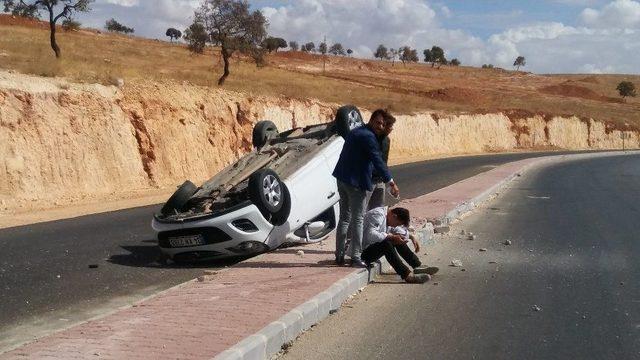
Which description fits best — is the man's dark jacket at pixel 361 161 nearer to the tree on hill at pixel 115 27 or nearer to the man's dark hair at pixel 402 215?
the man's dark hair at pixel 402 215

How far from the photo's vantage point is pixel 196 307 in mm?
6586

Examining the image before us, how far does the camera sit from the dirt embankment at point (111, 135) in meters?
20.4

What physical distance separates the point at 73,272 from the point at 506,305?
17.0ft

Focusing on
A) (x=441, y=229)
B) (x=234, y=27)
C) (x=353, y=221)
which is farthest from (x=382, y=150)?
(x=234, y=27)

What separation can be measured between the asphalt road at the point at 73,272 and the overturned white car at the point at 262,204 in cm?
48

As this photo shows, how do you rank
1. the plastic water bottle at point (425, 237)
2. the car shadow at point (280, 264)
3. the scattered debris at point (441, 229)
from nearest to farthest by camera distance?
the car shadow at point (280, 264) < the plastic water bottle at point (425, 237) < the scattered debris at point (441, 229)

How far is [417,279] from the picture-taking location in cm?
815

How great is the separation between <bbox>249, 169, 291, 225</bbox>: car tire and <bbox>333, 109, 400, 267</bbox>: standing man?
1.11m

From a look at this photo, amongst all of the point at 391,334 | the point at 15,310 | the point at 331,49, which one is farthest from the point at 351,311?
the point at 331,49

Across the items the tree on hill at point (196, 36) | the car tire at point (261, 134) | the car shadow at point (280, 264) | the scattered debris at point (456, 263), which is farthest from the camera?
the tree on hill at point (196, 36)

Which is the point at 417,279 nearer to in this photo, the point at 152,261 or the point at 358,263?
the point at 358,263

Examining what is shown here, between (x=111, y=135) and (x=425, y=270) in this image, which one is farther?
(x=111, y=135)

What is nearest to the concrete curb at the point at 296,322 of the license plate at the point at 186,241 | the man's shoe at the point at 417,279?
the man's shoe at the point at 417,279

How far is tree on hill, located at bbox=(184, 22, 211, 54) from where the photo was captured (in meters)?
47.2
